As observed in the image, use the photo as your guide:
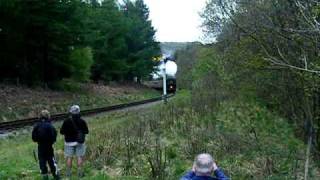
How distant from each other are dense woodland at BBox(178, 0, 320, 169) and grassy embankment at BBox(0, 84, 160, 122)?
17.5 m

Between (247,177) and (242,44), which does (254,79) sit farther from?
(247,177)

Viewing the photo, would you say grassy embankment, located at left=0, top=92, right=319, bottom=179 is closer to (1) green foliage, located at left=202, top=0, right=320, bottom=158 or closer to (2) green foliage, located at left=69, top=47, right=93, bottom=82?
(1) green foliage, located at left=202, top=0, right=320, bottom=158

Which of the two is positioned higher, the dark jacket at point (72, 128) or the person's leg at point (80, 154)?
the dark jacket at point (72, 128)

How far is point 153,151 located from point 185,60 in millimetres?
67827

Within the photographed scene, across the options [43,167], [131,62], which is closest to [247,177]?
[43,167]

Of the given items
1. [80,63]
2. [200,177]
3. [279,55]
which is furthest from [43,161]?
[80,63]

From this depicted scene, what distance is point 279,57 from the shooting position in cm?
1388

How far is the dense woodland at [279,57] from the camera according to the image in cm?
1035

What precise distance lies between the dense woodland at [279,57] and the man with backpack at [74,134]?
13.3 feet

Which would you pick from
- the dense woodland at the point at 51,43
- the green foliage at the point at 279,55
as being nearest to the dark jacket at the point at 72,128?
the green foliage at the point at 279,55

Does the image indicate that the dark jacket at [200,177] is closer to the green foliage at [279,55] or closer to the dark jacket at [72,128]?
the green foliage at [279,55]

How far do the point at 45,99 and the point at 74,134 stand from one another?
33629 mm

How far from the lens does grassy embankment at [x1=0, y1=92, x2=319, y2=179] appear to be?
1362 centimetres

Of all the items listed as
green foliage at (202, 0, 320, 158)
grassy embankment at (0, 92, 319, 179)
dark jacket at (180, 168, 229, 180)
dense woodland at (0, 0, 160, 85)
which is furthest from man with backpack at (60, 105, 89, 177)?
dense woodland at (0, 0, 160, 85)
